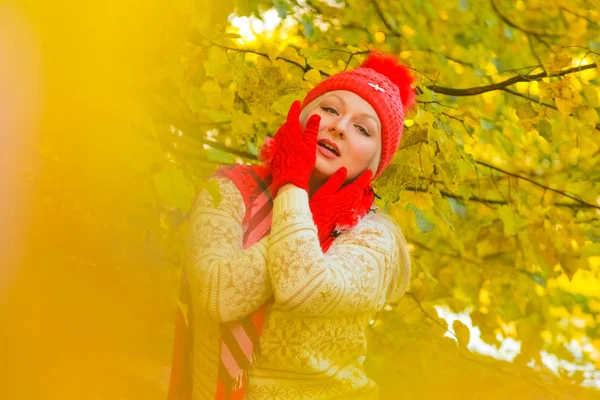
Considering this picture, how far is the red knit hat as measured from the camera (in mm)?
1090

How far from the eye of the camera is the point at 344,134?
106cm

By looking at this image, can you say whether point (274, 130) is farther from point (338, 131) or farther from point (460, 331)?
point (460, 331)

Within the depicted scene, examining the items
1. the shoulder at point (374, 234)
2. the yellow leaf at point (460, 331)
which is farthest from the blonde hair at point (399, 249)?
the yellow leaf at point (460, 331)

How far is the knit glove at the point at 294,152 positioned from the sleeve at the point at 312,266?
2 centimetres

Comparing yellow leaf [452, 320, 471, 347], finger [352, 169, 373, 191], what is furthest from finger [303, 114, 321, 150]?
yellow leaf [452, 320, 471, 347]

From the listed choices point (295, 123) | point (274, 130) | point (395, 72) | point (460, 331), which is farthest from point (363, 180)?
point (460, 331)

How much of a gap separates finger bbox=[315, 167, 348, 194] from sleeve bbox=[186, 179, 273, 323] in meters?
0.13

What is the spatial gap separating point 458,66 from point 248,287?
1347 mm

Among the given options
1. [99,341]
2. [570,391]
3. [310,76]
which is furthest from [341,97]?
[570,391]

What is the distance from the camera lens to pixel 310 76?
4.18 feet

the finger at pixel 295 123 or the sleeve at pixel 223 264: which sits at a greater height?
the finger at pixel 295 123

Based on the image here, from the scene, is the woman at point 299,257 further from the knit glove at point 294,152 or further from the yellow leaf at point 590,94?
the yellow leaf at point 590,94

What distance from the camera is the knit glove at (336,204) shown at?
1030 millimetres

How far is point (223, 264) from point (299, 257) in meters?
0.12
